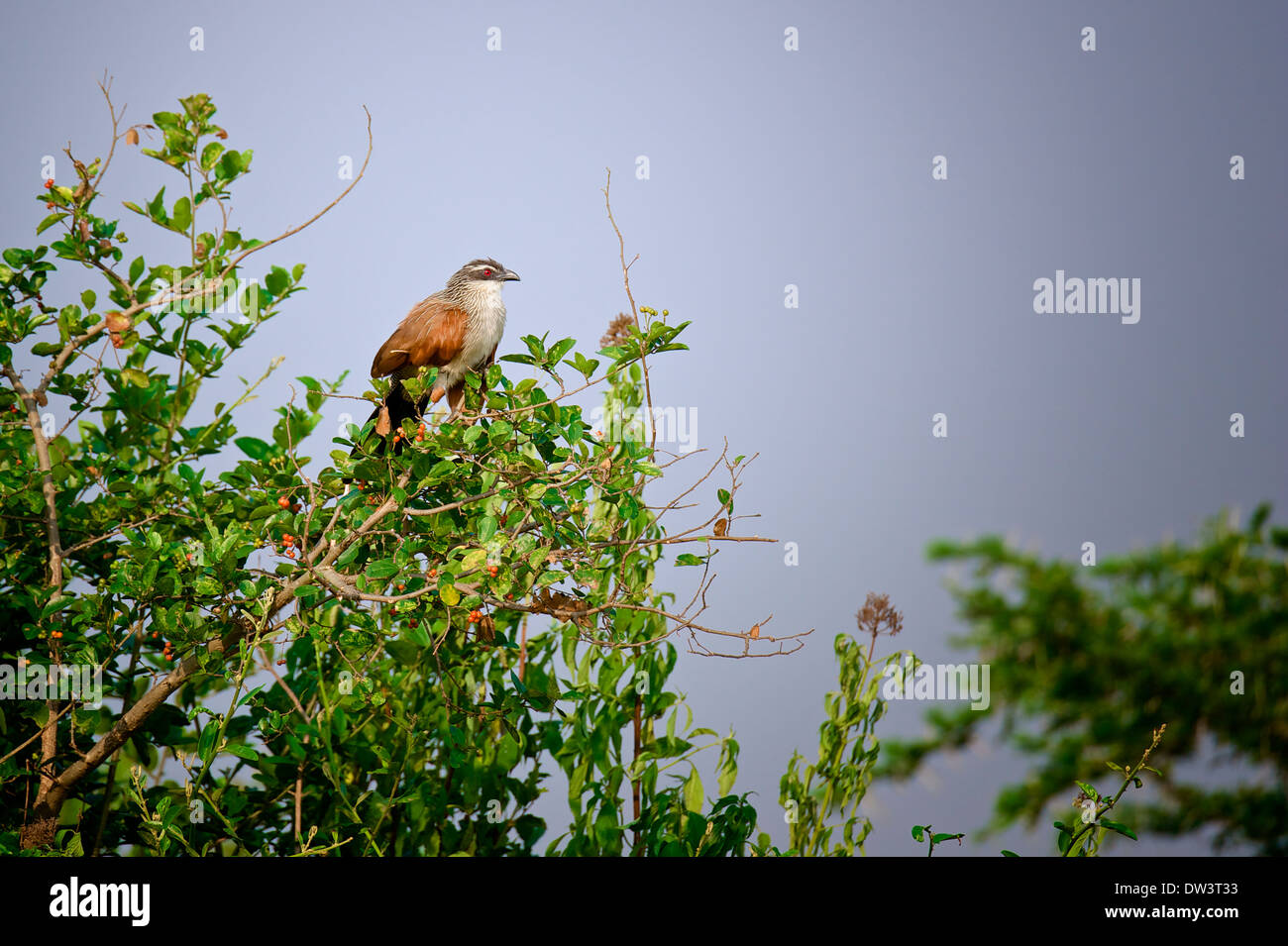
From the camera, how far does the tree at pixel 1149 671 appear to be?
13.4 feet

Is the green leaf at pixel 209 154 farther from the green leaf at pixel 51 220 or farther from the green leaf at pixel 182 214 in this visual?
the green leaf at pixel 51 220

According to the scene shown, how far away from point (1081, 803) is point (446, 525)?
1573 millimetres

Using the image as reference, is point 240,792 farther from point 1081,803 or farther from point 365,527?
point 1081,803

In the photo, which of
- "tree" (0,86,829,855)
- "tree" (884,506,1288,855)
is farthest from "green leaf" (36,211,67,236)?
"tree" (884,506,1288,855)

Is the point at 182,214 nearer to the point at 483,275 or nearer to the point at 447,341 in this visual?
the point at 447,341

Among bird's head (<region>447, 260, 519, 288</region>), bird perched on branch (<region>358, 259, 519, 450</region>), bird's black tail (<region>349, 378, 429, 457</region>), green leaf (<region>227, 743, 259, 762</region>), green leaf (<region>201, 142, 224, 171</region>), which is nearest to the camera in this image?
green leaf (<region>227, 743, 259, 762</region>)

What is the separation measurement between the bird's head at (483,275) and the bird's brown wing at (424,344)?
0.35 metres

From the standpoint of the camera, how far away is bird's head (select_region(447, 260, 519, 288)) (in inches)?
135

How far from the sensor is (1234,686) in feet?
13.6

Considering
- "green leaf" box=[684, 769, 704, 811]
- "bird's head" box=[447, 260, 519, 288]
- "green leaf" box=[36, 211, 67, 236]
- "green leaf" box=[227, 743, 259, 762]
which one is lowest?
"green leaf" box=[684, 769, 704, 811]

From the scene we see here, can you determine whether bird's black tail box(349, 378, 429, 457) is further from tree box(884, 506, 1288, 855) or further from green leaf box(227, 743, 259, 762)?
tree box(884, 506, 1288, 855)

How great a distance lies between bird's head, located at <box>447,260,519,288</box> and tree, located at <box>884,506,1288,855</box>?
8.30ft

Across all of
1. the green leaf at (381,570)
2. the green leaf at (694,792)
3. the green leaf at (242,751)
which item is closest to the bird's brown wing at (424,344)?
the green leaf at (381,570)
